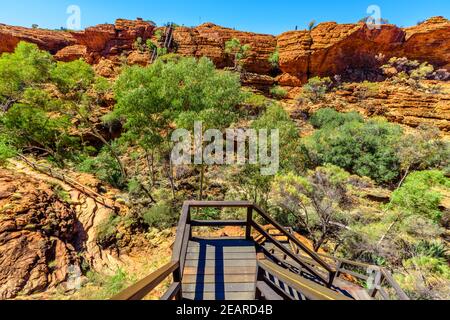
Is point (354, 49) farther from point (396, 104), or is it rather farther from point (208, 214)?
point (208, 214)

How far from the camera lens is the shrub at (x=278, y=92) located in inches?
1058

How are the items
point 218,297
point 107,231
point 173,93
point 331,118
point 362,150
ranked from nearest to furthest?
point 218,297 → point 107,231 → point 173,93 → point 362,150 → point 331,118

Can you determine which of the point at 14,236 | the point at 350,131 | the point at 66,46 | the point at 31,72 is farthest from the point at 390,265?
the point at 66,46

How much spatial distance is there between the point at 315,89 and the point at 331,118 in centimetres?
680

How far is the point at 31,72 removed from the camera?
9.68 meters

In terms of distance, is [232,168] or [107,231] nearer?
[107,231]

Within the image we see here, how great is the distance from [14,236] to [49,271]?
1.34 m

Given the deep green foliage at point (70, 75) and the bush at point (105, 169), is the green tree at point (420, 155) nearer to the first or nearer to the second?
the bush at point (105, 169)

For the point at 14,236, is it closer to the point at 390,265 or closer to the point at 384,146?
the point at 390,265

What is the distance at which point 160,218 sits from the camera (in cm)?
883

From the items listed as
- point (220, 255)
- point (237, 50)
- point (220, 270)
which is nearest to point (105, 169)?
point (220, 255)

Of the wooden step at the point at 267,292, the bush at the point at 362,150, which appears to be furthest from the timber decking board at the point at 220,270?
the bush at the point at 362,150

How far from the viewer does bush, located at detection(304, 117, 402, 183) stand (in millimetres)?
14961

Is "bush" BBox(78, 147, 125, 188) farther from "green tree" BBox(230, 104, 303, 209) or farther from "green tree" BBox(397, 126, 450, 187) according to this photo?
"green tree" BBox(397, 126, 450, 187)
